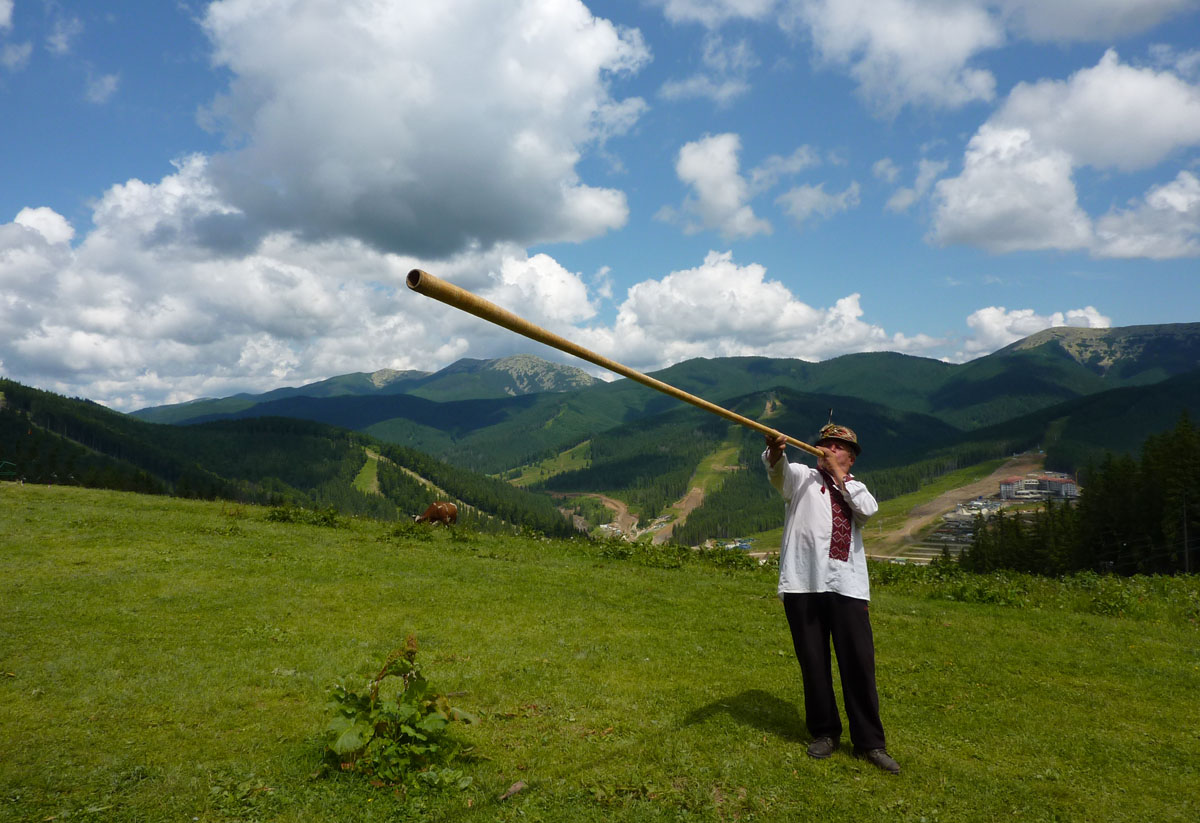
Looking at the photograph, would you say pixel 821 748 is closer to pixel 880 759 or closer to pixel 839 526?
pixel 880 759

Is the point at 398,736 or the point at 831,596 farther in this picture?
Answer: the point at 831,596

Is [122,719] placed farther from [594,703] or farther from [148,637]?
[594,703]

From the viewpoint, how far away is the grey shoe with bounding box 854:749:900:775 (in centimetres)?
638

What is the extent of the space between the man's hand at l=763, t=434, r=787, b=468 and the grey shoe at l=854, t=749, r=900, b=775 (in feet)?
10.9

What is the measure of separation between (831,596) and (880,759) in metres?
1.74

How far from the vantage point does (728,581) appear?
17.2 m

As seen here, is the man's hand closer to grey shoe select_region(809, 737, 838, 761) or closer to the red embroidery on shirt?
the red embroidery on shirt

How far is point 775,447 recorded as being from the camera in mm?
6840

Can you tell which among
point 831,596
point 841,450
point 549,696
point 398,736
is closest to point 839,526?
point 831,596

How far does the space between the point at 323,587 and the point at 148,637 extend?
4.02 metres

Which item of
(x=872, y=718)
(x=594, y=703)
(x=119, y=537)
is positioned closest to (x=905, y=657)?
(x=872, y=718)

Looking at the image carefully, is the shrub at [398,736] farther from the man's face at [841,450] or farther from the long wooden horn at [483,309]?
the man's face at [841,450]

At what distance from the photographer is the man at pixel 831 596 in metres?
6.69

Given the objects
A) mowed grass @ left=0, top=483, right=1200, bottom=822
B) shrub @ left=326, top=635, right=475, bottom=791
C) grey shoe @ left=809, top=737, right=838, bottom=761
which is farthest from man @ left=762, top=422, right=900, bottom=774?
shrub @ left=326, top=635, right=475, bottom=791
